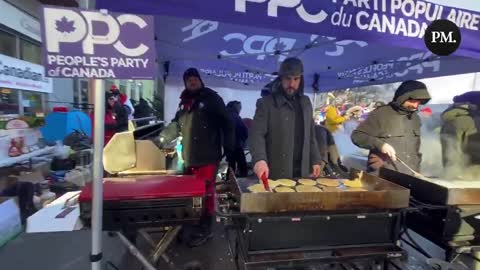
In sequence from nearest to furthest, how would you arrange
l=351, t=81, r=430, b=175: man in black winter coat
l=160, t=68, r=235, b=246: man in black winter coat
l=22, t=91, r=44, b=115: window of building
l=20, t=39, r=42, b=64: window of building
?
l=351, t=81, r=430, b=175: man in black winter coat
l=160, t=68, r=235, b=246: man in black winter coat
l=22, t=91, r=44, b=115: window of building
l=20, t=39, r=42, b=64: window of building

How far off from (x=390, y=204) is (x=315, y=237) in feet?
1.29

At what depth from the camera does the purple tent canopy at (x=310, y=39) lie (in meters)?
1.73

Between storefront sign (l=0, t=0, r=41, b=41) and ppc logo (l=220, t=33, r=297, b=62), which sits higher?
storefront sign (l=0, t=0, r=41, b=41)

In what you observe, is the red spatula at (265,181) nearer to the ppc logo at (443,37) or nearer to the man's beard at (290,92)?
the man's beard at (290,92)

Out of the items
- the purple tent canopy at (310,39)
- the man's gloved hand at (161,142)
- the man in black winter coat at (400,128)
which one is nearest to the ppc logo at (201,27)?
the purple tent canopy at (310,39)

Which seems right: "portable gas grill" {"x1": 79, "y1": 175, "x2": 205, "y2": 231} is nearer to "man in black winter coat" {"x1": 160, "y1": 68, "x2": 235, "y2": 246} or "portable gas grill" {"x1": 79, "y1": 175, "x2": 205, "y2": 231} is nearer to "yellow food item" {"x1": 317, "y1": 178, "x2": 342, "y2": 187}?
"yellow food item" {"x1": 317, "y1": 178, "x2": 342, "y2": 187}

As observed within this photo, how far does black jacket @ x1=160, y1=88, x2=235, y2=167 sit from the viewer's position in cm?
265

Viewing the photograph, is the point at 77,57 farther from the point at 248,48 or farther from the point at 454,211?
the point at 248,48

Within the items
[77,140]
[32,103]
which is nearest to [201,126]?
[77,140]

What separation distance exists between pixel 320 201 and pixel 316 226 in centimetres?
12

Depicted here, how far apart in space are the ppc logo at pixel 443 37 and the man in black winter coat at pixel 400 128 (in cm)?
30

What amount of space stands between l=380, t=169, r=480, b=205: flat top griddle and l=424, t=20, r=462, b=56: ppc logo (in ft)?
3.47

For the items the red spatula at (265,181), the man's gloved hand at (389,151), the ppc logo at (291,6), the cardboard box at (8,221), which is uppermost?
the ppc logo at (291,6)

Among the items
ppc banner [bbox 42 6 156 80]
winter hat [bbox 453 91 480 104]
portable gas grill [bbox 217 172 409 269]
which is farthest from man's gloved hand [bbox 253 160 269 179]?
winter hat [bbox 453 91 480 104]
